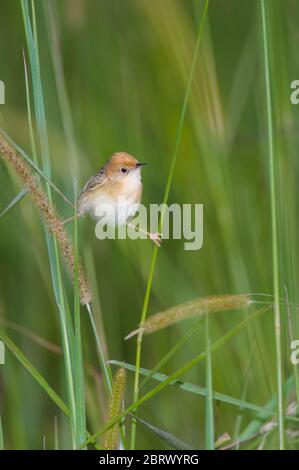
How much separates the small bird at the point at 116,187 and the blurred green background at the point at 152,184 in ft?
0.45

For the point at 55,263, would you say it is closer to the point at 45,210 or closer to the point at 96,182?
the point at 45,210

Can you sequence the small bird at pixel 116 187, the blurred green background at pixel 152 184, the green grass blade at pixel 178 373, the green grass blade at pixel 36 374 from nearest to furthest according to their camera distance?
1. the green grass blade at pixel 178 373
2. the green grass blade at pixel 36 374
3. the small bird at pixel 116 187
4. the blurred green background at pixel 152 184

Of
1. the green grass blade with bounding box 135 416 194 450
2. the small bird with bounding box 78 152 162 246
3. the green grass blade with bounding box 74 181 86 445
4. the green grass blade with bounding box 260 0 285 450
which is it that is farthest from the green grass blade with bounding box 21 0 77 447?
the small bird with bounding box 78 152 162 246

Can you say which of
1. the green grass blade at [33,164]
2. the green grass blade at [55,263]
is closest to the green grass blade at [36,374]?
the green grass blade at [55,263]

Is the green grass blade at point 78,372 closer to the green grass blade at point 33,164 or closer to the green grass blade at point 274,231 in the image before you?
the green grass blade at point 33,164

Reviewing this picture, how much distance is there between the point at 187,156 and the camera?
A: 3.37 m

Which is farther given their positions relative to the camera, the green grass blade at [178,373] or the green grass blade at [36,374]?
the green grass blade at [36,374]

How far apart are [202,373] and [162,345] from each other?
23 cm

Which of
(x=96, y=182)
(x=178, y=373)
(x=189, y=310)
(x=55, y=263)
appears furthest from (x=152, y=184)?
(x=178, y=373)

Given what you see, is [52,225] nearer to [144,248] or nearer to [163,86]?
[144,248]

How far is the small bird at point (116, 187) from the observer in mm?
2406

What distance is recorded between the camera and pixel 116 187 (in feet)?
8.07

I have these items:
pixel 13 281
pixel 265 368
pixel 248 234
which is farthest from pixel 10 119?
pixel 265 368

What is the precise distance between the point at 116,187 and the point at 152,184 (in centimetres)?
86
